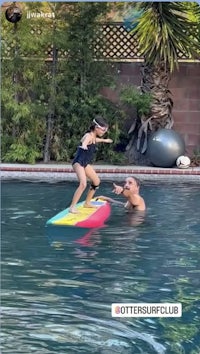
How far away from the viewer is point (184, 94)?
12.3 m

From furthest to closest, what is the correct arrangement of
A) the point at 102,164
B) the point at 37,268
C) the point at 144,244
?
the point at 102,164, the point at 144,244, the point at 37,268

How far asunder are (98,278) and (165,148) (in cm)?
622

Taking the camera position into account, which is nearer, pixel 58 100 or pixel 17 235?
pixel 17 235

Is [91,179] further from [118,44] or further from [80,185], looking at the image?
[118,44]

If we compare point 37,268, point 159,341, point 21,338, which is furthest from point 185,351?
point 37,268

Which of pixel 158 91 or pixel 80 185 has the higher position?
pixel 158 91

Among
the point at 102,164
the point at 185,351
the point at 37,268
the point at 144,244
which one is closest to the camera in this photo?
the point at 185,351

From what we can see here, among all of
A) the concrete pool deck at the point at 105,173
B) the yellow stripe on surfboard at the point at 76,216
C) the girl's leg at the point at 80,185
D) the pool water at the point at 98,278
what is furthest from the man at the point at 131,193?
the concrete pool deck at the point at 105,173

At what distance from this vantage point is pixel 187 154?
11914 mm

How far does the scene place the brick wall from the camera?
40.2ft

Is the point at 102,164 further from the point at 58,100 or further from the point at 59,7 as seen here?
the point at 59,7

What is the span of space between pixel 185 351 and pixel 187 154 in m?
8.72

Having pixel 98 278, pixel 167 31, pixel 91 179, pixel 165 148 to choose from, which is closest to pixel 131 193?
pixel 91 179

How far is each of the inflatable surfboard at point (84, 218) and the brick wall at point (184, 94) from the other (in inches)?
208
